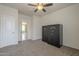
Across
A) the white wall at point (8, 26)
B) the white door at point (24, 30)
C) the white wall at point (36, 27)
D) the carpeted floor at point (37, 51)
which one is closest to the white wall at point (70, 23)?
the carpeted floor at point (37, 51)

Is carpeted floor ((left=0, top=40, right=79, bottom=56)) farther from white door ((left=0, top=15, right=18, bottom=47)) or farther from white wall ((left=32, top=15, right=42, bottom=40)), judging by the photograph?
white wall ((left=32, top=15, right=42, bottom=40))

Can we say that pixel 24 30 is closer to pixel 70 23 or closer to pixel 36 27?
pixel 36 27

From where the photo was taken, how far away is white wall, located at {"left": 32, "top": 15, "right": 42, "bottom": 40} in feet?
33.4

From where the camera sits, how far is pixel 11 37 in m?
6.93

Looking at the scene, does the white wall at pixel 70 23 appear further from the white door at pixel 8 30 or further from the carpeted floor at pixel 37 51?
the white door at pixel 8 30

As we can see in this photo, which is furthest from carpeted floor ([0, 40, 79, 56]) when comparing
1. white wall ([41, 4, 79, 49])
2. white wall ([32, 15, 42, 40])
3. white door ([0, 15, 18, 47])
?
white wall ([32, 15, 42, 40])

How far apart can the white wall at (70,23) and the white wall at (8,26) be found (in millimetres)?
→ 3451

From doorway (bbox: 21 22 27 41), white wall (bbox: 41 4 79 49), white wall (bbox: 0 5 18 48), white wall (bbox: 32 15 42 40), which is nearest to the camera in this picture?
white wall (bbox: 41 4 79 49)

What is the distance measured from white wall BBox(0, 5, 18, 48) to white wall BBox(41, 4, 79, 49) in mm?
3451

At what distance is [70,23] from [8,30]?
4.26 metres

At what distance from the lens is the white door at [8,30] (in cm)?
625

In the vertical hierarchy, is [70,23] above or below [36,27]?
above

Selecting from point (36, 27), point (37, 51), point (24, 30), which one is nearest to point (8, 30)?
point (37, 51)

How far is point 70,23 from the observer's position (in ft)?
20.4
